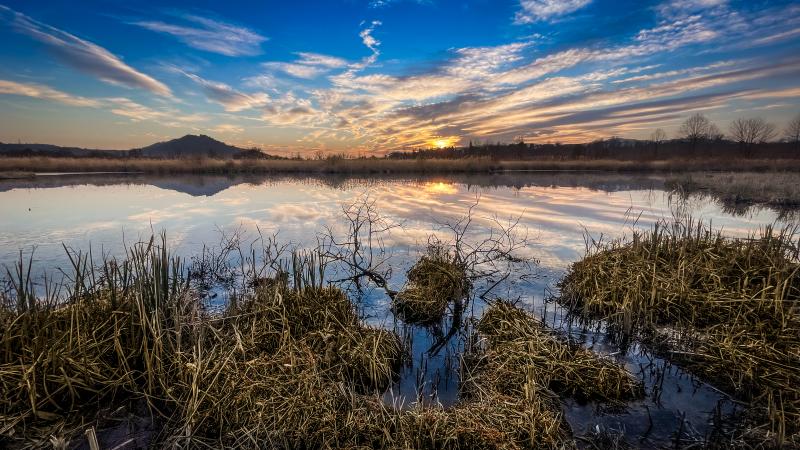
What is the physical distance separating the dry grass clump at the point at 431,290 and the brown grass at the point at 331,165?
33302mm

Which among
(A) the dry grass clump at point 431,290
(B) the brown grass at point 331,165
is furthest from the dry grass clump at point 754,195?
(B) the brown grass at point 331,165

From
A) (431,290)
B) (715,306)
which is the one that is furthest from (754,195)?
(431,290)

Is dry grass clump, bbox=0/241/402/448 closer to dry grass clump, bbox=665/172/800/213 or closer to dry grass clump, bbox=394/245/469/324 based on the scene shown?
dry grass clump, bbox=394/245/469/324

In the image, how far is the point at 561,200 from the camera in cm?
1955

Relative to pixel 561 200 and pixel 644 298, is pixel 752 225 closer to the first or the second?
pixel 561 200

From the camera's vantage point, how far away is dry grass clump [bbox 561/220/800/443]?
12.8ft

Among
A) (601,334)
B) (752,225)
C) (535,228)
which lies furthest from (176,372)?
(752,225)

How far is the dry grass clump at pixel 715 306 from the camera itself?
12.8 feet

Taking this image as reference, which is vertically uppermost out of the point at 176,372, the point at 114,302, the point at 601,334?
the point at 114,302

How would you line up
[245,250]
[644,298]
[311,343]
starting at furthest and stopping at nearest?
[245,250]
[644,298]
[311,343]

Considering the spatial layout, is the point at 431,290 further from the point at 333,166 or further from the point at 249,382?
the point at 333,166

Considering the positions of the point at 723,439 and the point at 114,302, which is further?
the point at 114,302

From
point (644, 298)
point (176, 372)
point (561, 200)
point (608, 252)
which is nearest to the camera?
point (176, 372)

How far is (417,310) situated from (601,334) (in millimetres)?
2719
